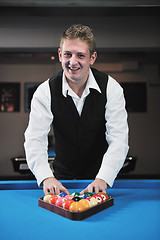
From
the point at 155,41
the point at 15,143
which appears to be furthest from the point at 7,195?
the point at 15,143

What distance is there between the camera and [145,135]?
17.6 feet

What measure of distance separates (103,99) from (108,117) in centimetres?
12

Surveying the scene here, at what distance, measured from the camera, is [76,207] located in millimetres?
948

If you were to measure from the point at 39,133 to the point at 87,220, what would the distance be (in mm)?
748

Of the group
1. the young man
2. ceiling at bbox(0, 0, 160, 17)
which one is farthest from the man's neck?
ceiling at bbox(0, 0, 160, 17)

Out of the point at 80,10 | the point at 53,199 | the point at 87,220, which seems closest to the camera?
the point at 87,220

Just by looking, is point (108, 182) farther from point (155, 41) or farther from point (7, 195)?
point (155, 41)

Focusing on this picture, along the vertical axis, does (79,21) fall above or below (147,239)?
above

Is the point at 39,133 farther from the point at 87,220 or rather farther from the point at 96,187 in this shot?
the point at 87,220

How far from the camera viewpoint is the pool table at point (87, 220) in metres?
0.80

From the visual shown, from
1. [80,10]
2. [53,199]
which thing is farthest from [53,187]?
[80,10]

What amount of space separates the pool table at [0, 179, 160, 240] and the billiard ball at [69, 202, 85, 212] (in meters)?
0.04

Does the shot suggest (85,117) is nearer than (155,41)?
Yes

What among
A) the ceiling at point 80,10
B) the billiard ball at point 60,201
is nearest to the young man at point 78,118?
the billiard ball at point 60,201
